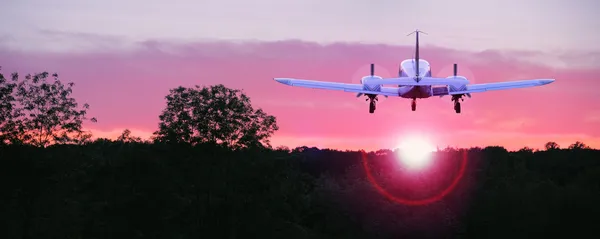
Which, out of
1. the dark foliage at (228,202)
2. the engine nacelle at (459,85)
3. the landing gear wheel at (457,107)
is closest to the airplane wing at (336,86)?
the landing gear wheel at (457,107)

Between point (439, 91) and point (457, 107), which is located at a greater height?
point (439, 91)

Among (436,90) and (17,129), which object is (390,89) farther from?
(17,129)

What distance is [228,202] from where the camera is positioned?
4156 inches

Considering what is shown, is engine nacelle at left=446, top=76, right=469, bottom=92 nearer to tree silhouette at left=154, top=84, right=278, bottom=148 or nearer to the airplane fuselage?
the airplane fuselage

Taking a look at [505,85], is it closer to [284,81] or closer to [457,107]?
[457,107]

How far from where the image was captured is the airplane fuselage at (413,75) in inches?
2734

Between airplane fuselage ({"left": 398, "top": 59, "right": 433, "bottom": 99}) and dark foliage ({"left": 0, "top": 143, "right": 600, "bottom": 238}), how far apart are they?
18.1m

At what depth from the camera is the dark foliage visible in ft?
293

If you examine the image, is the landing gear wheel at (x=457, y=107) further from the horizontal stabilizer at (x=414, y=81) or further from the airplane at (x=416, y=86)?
the horizontal stabilizer at (x=414, y=81)

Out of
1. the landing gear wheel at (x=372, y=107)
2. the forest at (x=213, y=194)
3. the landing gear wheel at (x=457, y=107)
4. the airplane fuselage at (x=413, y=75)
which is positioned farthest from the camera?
the forest at (x=213, y=194)

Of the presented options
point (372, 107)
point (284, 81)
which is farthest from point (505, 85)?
point (284, 81)

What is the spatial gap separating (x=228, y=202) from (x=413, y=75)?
34.4 metres

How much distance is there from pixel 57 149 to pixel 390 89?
113 feet

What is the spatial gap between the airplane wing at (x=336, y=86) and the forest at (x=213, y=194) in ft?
73.3
